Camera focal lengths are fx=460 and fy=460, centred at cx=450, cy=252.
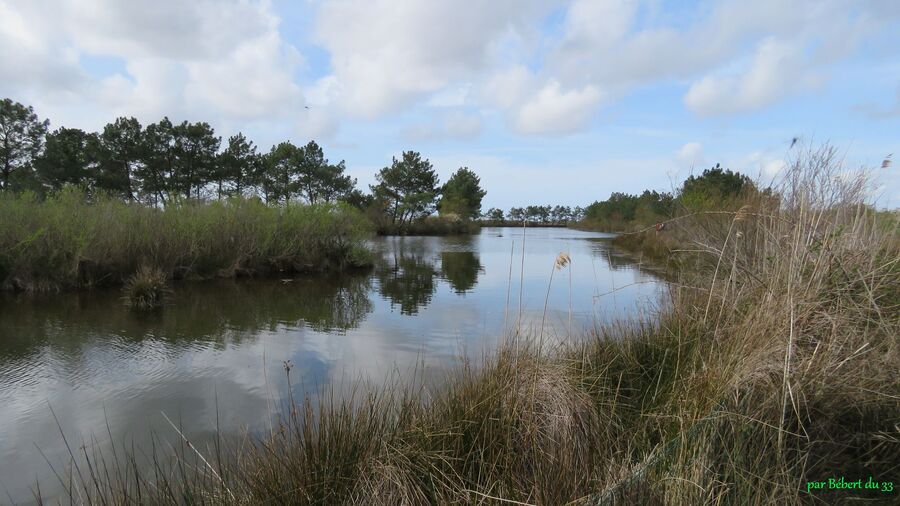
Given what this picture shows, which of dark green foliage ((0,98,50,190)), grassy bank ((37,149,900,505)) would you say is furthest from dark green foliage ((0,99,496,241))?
grassy bank ((37,149,900,505))

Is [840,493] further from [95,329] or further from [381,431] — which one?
[95,329]

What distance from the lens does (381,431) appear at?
2.93 meters

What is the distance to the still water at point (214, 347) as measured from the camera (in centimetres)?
455

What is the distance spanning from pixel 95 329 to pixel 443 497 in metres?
8.51

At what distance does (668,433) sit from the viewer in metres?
2.61

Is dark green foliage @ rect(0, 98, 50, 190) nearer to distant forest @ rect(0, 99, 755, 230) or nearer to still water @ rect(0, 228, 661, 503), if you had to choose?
distant forest @ rect(0, 99, 755, 230)

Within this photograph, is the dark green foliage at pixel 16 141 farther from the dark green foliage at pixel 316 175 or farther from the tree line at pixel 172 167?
the dark green foliage at pixel 316 175

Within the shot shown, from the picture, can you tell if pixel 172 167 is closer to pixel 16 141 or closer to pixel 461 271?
pixel 16 141

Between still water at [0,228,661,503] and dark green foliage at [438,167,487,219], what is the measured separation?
4610cm

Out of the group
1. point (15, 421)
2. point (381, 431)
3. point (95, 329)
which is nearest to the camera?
point (381, 431)

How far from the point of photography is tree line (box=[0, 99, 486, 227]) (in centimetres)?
2856

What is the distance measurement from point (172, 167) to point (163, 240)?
24.6 metres

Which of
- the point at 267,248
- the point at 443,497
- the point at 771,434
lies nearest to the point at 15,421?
the point at 443,497

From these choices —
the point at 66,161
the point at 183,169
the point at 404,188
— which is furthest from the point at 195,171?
the point at 404,188
